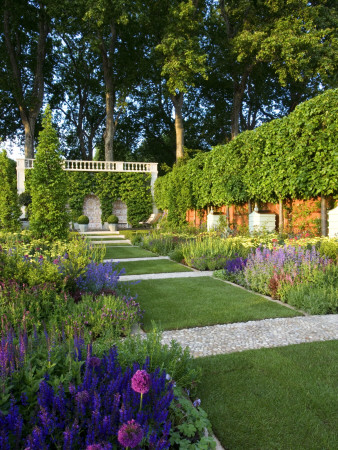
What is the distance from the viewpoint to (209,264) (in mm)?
8117

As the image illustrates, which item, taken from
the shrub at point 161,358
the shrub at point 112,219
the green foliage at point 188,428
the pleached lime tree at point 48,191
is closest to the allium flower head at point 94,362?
the shrub at point 161,358

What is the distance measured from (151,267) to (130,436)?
23.9 ft

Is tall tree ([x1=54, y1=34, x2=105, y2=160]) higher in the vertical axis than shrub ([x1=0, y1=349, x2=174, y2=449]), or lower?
higher

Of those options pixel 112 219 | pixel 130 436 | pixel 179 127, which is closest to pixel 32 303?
pixel 130 436

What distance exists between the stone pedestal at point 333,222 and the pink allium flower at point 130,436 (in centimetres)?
791

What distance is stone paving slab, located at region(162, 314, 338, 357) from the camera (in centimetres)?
349

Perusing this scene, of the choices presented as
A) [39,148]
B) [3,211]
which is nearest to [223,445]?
[39,148]

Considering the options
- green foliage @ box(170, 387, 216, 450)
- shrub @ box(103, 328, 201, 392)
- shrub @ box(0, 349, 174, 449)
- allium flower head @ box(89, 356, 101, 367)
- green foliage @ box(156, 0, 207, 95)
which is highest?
green foliage @ box(156, 0, 207, 95)

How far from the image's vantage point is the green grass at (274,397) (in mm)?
2084

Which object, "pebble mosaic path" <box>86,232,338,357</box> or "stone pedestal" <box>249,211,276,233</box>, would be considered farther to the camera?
"stone pedestal" <box>249,211,276,233</box>

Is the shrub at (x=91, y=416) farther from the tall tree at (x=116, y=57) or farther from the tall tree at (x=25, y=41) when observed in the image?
the tall tree at (x=25, y=41)

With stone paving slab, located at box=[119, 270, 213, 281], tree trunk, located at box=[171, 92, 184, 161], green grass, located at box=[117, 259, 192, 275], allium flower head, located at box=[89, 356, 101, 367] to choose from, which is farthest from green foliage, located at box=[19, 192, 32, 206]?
allium flower head, located at box=[89, 356, 101, 367]

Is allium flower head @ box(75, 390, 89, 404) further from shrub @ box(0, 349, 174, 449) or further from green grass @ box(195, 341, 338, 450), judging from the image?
green grass @ box(195, 341, 338, 450)

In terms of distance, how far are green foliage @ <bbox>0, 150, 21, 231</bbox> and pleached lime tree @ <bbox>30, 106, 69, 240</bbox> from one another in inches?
188
